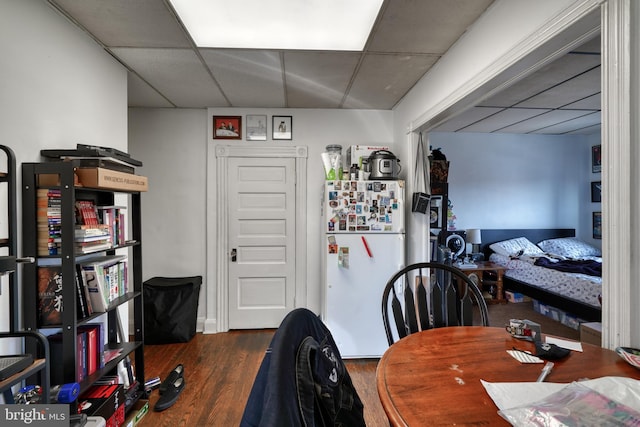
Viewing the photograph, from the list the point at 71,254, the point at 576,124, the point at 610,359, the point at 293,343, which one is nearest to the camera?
the point at 293,343

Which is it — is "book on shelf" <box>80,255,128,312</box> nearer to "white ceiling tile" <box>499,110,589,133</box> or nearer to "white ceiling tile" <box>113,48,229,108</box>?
"white ceiling tile" <box>113,48,229,108</box>

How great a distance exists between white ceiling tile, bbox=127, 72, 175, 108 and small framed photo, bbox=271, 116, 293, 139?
3.57 feet

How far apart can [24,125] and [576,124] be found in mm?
5594

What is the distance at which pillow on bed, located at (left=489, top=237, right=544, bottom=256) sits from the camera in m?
4.40

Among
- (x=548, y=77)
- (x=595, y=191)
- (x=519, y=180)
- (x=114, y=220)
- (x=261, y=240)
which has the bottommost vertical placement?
(x=261, y=240)

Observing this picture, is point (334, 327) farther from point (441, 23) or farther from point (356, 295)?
point (441, 23)

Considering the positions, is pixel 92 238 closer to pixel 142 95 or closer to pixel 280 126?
pixel 142 95

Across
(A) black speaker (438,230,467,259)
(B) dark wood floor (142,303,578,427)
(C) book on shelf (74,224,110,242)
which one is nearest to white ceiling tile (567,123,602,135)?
(A) black speaker (438,230,467,259)

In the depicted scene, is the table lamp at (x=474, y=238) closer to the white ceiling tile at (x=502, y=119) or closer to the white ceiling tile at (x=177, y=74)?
the white ceiling tile at (x=502, y=119)

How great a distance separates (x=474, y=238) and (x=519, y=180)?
1.26 meters

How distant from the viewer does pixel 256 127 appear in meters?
3.28

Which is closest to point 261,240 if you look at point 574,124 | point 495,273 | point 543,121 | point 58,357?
point 58,357

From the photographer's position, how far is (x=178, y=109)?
10.8 ft

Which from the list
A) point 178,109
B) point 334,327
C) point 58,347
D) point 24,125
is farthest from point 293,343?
point 178,109
